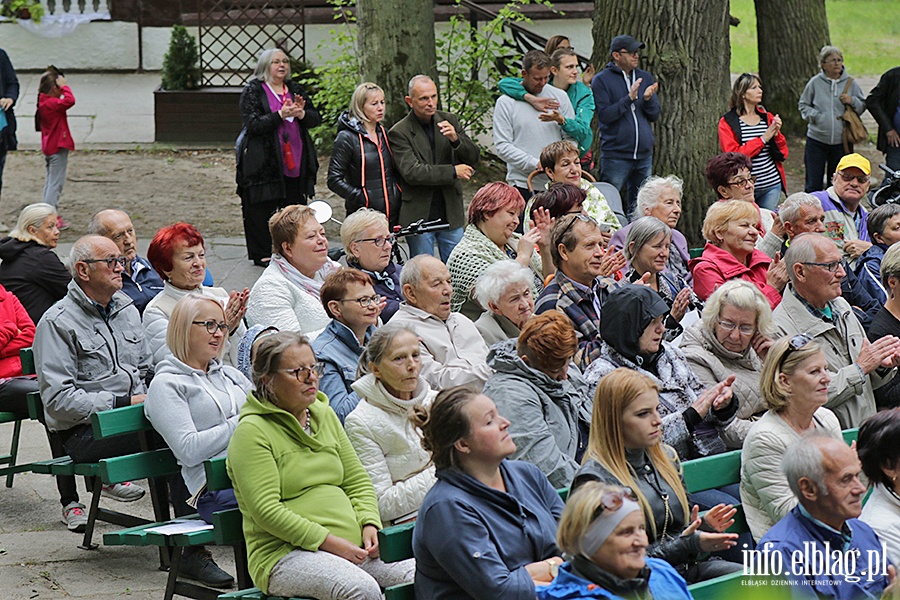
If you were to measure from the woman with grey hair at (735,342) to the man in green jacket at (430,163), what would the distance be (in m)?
3.57

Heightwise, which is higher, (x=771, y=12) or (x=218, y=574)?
(x=771, y=12)

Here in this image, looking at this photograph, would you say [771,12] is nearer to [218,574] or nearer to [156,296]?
[156,296]

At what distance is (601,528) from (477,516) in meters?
0.71

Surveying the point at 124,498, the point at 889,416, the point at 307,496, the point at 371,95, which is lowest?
the point at 124,498

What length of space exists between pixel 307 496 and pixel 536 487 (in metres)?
0.91

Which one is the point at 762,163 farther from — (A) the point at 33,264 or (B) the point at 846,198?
(A) the point at 33,264

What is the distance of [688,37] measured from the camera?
10508 millimetres

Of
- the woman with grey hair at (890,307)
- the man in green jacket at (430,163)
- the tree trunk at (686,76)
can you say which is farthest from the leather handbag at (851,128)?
the woman with grey hair at (890,307)

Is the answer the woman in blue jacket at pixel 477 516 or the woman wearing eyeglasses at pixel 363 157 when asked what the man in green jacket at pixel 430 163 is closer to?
the woman wearing eyeglasses at pixel 363 157

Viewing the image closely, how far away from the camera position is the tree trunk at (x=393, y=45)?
1177 cm

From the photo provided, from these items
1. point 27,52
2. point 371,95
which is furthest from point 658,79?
point 27,52

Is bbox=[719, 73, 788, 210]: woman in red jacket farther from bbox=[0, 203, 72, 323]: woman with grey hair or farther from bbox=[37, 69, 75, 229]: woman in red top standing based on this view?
bbox=[37, 69, 75, 229]: woman in red top standing

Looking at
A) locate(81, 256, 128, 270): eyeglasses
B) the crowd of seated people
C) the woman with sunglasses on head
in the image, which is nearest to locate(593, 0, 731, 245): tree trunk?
the crowd of seated people

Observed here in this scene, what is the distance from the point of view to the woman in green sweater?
15.3 ft
